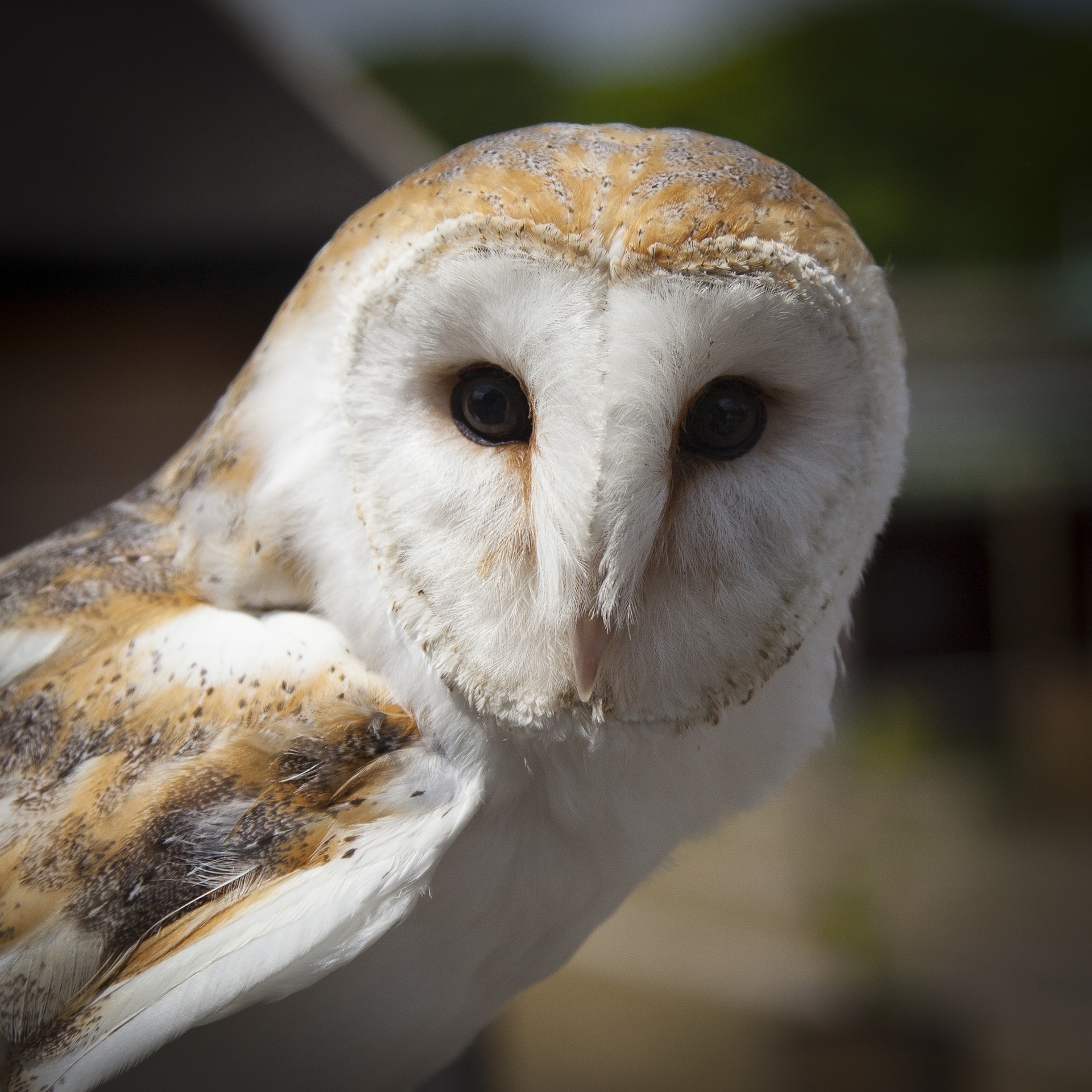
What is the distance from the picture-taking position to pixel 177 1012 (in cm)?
58

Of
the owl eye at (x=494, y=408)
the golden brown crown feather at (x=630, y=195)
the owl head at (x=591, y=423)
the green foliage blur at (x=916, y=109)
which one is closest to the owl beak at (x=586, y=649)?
the owl head at (x=591, y=423)

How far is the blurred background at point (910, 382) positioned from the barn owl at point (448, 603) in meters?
0.20

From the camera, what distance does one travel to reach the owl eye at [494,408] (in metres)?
0.61

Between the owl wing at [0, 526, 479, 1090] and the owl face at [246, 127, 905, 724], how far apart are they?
9cm

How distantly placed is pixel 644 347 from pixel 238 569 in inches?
14.6

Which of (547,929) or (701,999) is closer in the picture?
(547,929)

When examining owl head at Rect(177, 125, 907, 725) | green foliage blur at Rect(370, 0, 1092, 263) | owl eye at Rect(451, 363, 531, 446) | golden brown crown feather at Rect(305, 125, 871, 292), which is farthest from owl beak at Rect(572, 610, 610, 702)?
green foliage blur at Rect(370, 0, 1092, 263)

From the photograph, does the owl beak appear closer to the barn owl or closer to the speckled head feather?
the barn owl

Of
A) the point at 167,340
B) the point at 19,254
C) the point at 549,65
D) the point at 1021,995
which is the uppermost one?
the point at 549,65

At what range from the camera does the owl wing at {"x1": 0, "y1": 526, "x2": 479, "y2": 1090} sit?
1.94 feet

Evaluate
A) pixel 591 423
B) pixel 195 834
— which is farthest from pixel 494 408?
pixel 195 834

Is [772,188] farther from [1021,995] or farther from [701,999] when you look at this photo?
[1021,995]

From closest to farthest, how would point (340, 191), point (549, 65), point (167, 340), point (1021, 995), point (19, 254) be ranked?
point (340, 191)
point (19, 254)
point (167, 340)
point (1021, 995)
point (549, 65)

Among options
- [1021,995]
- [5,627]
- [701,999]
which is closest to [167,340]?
[5,627]
